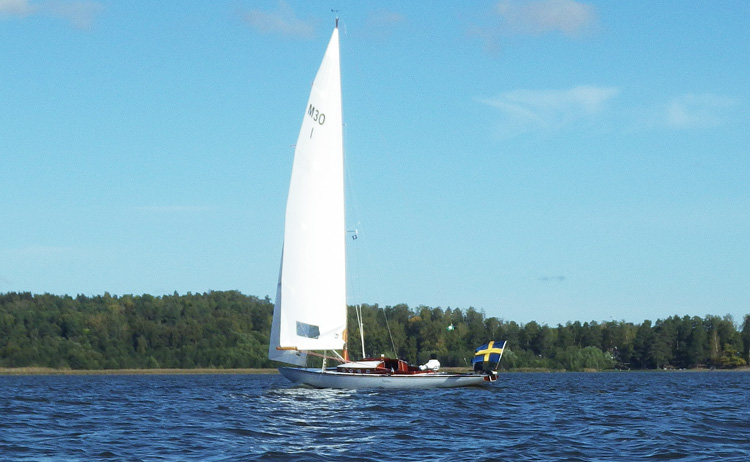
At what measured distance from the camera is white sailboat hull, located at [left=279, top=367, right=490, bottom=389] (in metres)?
55.0

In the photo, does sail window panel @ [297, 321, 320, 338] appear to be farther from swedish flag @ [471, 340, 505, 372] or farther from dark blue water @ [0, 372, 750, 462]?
swedish flag @ [471, 340, 505, 372]

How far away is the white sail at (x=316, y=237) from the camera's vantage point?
57.1 m

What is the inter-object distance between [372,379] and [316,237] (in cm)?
950

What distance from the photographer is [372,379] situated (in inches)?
2160

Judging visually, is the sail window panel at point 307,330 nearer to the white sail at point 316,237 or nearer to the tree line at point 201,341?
the white sail at point 316,237

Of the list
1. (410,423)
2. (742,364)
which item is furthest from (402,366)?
(742,364)

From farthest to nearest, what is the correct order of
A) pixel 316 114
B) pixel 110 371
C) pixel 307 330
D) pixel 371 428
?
pixel 110 371
pixel 316 114
pixel 307 330
pixel 371 428

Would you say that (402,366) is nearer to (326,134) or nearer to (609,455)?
(326,134)

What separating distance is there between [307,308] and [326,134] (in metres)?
11.0

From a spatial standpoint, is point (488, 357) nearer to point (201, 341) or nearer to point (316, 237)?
point (316, 237)

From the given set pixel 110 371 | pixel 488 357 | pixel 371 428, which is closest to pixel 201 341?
pixel 110 371

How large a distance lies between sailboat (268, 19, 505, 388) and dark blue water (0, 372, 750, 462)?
14.6 feet

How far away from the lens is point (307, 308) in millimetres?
57062

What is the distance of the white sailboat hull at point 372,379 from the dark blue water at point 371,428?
1778 mm
